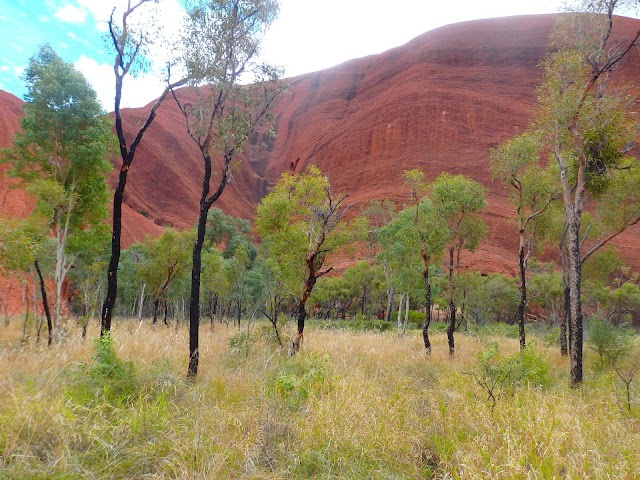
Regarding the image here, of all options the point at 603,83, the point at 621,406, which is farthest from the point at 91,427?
the point at 603,83

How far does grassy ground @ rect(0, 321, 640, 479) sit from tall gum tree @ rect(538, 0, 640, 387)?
3.61 meters

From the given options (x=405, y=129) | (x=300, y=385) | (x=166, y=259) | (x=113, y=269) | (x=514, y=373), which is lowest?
(x=514, y=373)

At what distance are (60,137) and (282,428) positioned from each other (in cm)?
1288

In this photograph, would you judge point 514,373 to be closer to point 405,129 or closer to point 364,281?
point 364,281

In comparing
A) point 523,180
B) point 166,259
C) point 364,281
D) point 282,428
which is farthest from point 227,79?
point 364,281

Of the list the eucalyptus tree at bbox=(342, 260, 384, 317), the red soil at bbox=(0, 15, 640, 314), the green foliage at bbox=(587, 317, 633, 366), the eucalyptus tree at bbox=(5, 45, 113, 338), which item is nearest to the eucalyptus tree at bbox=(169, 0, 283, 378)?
the eucalyptus tree at bbox=(5, 45, 113, 338)

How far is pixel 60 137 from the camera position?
12.4 metres

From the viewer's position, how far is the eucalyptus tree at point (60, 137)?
11.9 meters

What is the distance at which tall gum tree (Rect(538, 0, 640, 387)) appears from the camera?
28.6 feet

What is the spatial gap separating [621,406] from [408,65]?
105532mm

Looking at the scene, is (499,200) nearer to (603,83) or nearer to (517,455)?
(603,83)

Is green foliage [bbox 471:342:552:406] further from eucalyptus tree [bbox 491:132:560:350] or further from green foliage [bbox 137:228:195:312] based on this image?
green foliage [bbox 137:228:195:312]

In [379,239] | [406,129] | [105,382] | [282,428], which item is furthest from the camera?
[406,129]

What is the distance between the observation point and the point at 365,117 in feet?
288
